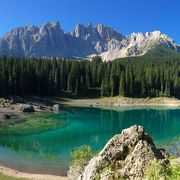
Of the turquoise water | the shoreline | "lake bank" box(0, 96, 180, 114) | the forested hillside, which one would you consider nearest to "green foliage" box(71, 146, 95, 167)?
the shoreline

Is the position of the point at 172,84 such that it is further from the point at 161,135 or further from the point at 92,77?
the point at 161,135

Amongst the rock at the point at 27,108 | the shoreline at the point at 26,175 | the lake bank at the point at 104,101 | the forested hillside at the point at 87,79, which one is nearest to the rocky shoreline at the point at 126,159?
the shoreline at the point at 26,175

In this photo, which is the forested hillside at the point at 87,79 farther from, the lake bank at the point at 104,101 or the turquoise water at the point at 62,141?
the turquoise water at the point at 62,141

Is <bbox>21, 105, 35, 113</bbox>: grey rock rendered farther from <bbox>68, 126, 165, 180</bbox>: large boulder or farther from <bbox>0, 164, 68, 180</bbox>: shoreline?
<bbox>68, 126, 165, 180</bbox>: large boulder

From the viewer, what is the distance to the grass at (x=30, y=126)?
8405 centimetres

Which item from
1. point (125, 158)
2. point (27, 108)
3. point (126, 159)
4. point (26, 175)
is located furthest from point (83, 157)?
point (27, 108)

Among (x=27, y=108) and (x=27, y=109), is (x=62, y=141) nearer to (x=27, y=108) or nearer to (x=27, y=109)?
(x=27, y=109)

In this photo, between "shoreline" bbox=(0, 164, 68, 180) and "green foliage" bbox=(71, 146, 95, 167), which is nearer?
"green foliage" bbox=(71, 146, 95, 167)

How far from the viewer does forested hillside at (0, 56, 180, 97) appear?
172250 mm

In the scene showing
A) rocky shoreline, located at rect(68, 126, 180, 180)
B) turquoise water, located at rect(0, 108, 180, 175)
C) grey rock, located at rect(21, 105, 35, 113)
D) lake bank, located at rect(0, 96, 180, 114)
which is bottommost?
turquoise water, located at rect(0, 108, 180, 175)

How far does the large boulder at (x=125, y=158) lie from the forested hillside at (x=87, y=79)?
5793 inches

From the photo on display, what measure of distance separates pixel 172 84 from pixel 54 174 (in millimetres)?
155763

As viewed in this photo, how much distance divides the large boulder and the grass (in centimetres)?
6757

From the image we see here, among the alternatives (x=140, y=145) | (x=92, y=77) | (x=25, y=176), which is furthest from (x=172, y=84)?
(x=140, y=145)
